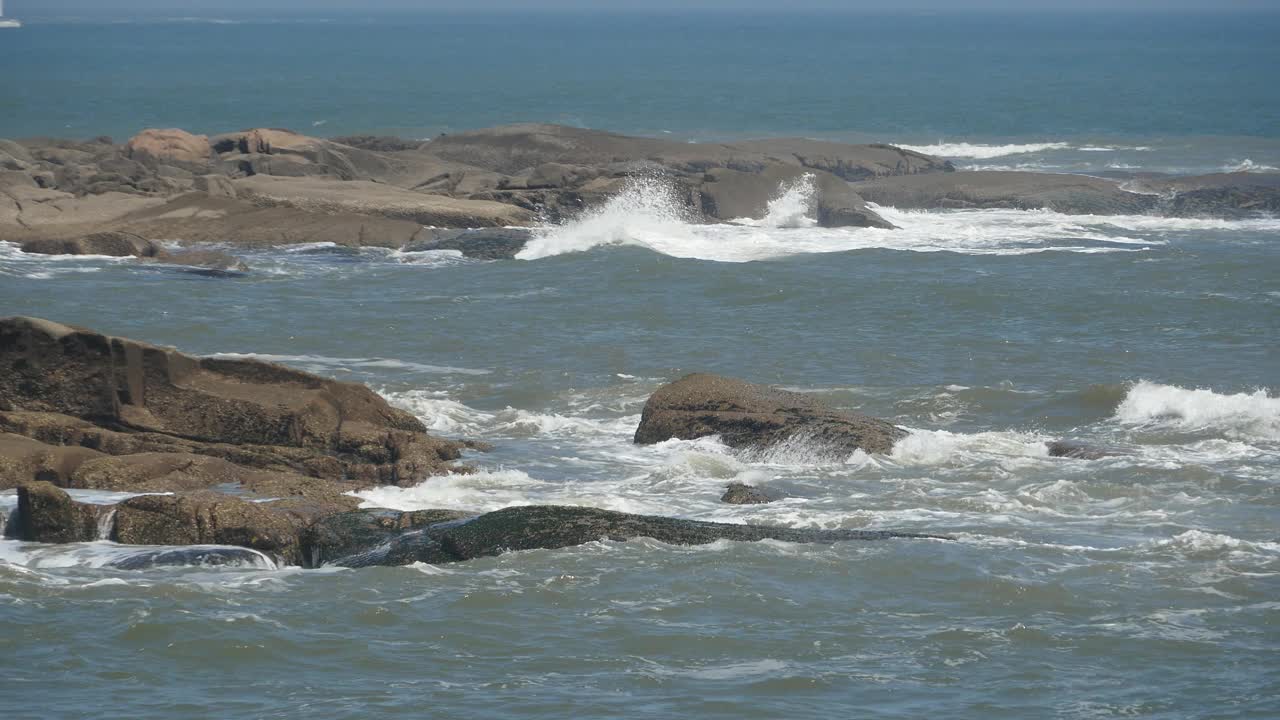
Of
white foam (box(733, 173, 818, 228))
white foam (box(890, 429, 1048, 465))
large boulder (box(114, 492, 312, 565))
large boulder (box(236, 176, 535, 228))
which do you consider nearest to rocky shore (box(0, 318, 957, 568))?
large boulder (box(114, 492, 312, 565))

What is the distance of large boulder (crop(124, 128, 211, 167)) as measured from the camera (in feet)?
141

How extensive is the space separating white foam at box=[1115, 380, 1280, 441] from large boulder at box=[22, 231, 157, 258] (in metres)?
20.3

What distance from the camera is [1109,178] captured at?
50.2 m

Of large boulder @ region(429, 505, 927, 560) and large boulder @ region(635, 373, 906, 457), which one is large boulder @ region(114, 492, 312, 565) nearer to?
large boulder @ region(429, 505, 927, 560)

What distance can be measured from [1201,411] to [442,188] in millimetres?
24064

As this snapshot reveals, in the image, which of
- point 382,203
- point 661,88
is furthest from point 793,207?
point 661,88

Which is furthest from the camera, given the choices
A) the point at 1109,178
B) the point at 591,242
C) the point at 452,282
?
the point at 1109,178

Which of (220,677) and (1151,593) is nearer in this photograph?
(220,677)

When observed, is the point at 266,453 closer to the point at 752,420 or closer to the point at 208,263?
the point at 752,420

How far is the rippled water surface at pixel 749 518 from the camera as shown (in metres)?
11.7

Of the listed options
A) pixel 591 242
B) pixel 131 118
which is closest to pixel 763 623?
pixel 591 242

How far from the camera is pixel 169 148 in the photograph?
4381 centimetres

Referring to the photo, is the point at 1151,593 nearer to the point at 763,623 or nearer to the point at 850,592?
the point at 850,592

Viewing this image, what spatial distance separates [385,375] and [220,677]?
1171 centimetres
